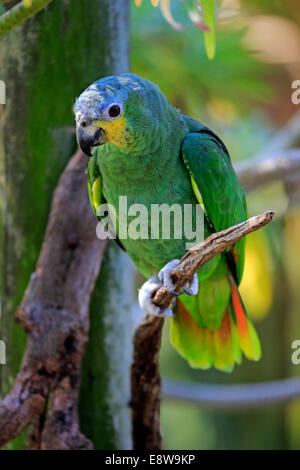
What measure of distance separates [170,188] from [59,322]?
1.34 ft

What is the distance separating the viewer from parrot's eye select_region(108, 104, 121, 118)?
91 centimetres

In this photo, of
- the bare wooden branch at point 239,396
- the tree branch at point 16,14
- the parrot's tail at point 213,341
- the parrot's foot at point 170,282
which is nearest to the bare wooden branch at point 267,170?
the parrot's tail at point 213,341

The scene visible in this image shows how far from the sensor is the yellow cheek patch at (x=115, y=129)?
3.03 feet

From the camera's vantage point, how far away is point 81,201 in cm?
133

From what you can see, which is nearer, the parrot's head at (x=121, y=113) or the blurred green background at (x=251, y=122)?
the parrot's head at (x=121, y=113)

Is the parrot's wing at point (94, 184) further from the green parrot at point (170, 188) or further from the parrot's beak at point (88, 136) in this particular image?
the parrot's beak at point (88, 136)

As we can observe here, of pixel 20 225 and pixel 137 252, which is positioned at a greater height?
pixel 20 225

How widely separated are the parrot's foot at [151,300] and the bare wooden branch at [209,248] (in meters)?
0.06

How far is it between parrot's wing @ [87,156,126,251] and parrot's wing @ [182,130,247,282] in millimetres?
205

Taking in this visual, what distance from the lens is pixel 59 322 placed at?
4.22 feet

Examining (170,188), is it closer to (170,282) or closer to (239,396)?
(170,282)

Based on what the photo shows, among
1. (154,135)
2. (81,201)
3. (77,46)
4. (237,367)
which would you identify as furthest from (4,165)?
(237,367)
